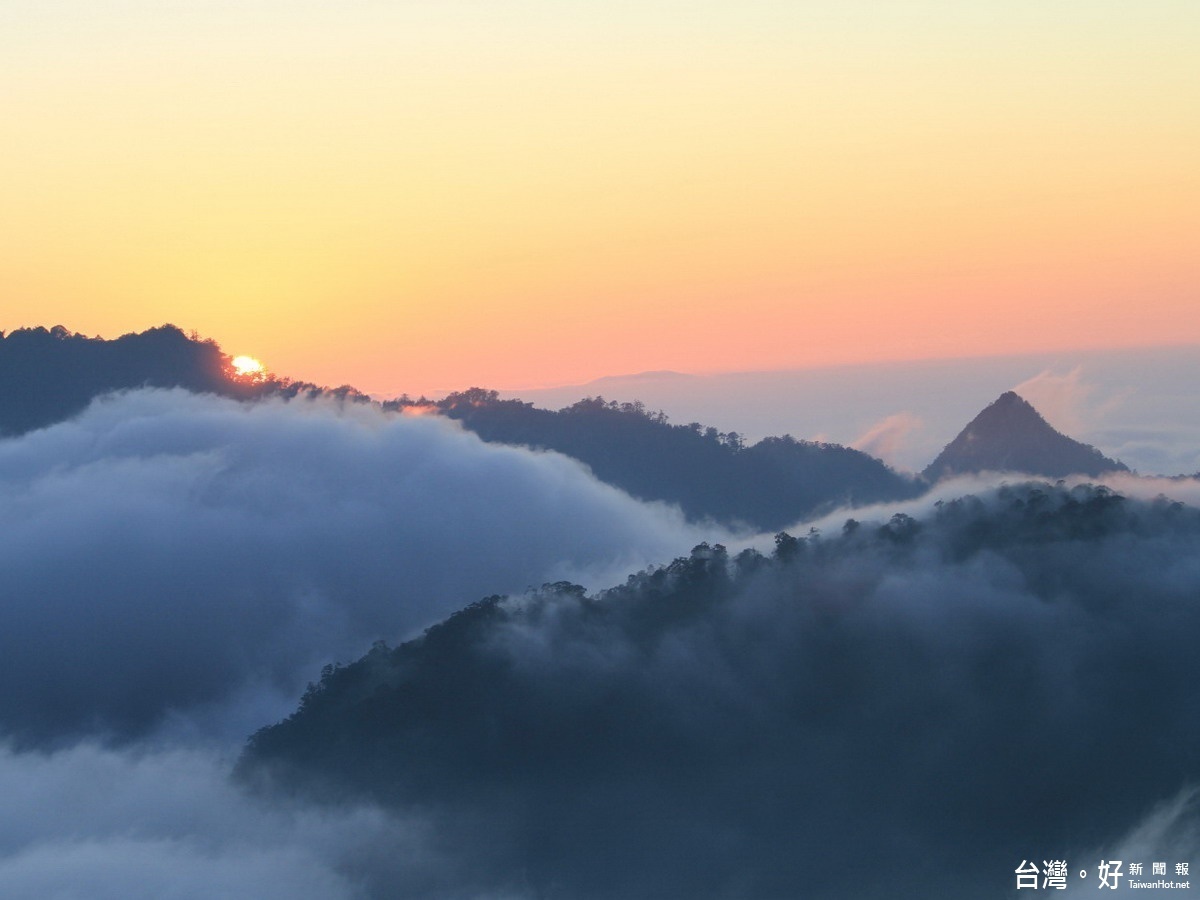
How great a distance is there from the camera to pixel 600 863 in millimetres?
159375

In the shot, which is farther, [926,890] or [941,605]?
[941,605]

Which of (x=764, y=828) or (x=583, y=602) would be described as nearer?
(x=764, y=828)

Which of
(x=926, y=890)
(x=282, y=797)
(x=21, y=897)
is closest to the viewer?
(x=926, y=890)

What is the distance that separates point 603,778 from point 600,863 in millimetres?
11572

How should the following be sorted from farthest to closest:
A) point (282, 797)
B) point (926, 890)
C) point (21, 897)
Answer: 1. point (282, 797)
2. point (21, 897)
3. point (926, 890)

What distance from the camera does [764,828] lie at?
533 ft

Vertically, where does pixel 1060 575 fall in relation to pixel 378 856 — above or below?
above

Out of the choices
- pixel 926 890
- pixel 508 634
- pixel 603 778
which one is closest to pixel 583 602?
pixel 508 634

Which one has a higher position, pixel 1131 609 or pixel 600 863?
pixel 1131 609

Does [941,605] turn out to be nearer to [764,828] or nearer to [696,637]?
[696,637]

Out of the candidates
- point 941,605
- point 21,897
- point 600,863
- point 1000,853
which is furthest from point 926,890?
point 21,897

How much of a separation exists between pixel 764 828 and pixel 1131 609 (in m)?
43.1

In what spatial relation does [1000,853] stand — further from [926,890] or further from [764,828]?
[764,828]

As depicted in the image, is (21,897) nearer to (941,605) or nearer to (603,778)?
(603,778)
